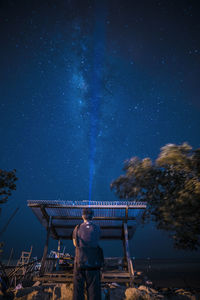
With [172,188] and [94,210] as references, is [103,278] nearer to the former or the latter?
[94,210]

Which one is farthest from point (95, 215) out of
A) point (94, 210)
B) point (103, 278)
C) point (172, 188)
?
point (172, 188)

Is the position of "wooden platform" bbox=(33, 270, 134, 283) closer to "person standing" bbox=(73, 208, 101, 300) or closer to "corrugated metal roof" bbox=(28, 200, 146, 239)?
"corrugated metal roof" bbox=(28, 200, 146, 239)

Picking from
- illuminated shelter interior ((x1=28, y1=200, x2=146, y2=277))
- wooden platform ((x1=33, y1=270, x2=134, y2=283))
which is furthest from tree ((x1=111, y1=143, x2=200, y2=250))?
wooden platform ((x1=33, y1=270, x2=134, y2=283))

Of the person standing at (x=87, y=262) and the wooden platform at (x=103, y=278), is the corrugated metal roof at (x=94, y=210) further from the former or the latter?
the person standing at (x=87, y=262)

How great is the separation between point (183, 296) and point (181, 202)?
159 inches

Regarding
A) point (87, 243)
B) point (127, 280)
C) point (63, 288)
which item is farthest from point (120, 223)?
point (87, 243)

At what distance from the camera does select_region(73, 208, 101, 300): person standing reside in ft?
12.1

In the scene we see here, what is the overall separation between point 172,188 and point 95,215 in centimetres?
465

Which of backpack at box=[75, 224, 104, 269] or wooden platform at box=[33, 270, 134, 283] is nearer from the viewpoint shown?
backpack at box=[75, 224, 104, 269]

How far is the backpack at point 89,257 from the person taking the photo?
3.84 meters

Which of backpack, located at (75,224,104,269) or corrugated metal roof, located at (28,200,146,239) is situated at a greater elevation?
corrugated metal roof, located at (28,200,146,239)

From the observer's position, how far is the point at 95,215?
9.40 m

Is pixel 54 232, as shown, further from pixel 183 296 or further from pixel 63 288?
pixel 183 296

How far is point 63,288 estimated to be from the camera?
5910 mm
